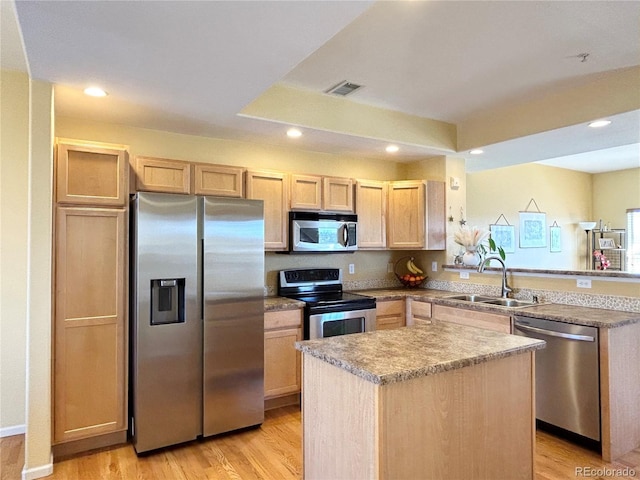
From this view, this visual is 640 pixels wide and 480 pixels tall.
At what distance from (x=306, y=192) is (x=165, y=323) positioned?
5.78 feet

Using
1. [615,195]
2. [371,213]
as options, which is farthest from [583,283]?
[615,195]

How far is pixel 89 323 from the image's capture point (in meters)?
2.66

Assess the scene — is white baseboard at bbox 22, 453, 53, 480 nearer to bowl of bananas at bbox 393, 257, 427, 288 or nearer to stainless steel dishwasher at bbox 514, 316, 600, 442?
stainless steel dishwasher at bbox 514, 316, 600, 442

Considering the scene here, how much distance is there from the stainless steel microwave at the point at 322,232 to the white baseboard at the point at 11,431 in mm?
2508

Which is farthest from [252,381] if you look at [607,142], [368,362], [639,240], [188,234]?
[639,240]

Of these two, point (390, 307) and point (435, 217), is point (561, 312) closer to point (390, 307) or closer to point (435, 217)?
point (390, 307)

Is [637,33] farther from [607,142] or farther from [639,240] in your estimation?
[639,240]

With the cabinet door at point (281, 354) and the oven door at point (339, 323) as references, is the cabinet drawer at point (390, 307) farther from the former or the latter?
the cabinet door at point (281, 354)

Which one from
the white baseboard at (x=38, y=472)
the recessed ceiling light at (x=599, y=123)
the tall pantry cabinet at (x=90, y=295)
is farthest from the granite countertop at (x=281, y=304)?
the recessed ceiling light at (x=599, y=123)

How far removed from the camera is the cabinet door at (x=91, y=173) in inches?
103

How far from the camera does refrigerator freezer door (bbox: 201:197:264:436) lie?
114 inches

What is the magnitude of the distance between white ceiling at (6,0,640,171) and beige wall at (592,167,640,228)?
4.28 metres

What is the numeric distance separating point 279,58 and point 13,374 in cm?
302

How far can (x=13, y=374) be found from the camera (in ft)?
9.82
